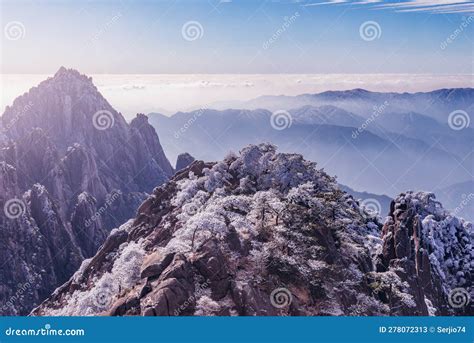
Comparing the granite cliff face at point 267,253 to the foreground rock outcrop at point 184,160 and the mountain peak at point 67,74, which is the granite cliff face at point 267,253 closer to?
the foreground rock outcrop at point 184,160

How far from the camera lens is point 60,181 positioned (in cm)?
14975

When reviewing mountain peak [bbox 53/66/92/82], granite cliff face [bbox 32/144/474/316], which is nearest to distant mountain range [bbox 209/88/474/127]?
granite cliff face [bbox 32/144/474/316]

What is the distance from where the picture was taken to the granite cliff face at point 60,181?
11119cm

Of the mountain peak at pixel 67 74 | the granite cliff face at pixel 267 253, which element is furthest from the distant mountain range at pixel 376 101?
the mountain peak at pixel 67 74

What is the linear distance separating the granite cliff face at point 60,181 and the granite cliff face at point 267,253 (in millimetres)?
48856

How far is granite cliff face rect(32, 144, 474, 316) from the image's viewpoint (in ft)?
124

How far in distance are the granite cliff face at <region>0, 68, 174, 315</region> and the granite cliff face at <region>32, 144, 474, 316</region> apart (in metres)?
48.9

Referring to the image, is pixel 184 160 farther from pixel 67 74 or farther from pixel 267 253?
pixel 267 253

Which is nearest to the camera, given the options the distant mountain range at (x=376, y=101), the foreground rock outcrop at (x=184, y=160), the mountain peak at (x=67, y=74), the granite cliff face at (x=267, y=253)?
the granite cliff face at (x=267, y=253)

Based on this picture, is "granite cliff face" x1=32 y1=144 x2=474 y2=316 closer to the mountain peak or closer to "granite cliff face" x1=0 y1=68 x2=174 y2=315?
"granite cliff face" x1=0 y1=68 x2=174 y2=315

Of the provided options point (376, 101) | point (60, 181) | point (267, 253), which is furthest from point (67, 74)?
point (267, 253)

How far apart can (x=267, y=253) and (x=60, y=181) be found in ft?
396

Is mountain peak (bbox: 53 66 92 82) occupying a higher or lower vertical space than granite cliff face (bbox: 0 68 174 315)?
higher

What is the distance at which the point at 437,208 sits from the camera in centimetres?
7325
